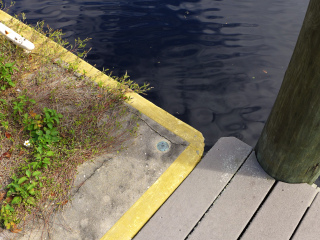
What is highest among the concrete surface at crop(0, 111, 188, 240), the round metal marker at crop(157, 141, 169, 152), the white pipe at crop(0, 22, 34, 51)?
the white pipe at crop(0, 22, 34, 51)

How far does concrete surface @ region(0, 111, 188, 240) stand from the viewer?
265 cm

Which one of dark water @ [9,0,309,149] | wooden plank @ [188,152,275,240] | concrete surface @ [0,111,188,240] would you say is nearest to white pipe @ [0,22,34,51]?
dark water @ [9,0,309,149]

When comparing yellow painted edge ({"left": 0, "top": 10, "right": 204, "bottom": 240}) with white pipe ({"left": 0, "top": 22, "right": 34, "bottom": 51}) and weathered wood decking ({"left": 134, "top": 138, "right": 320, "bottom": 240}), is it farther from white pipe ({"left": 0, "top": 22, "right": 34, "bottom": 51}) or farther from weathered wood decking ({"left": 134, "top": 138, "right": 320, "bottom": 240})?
white pipe ({"left": 0, "top": 22, "right": 34, "bottom": 51})

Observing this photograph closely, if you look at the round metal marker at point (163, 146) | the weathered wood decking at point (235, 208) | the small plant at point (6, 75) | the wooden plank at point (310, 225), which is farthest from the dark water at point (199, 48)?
the small plant at point (6, 75)

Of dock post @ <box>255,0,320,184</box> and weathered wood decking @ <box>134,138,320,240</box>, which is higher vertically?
dock post @ <box>255,0,320,184</box>

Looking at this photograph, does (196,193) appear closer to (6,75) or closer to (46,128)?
(46,128)

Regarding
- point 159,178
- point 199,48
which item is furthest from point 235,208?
point 199,48

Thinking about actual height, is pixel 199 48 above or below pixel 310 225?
above

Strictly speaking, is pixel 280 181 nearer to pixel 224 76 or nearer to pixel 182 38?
pixel 224 76

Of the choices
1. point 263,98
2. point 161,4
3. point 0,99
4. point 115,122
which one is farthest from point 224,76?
point 0,99

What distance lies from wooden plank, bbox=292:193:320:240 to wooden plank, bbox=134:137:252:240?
2.38ft

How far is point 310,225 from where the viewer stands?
2.67 meters

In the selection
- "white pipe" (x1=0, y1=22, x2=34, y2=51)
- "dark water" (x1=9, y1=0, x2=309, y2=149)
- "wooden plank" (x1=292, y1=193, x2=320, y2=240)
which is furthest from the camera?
"dark water" (x1=9, y1=0, x2=309, y2=149)

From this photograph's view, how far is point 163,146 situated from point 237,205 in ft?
3.11
